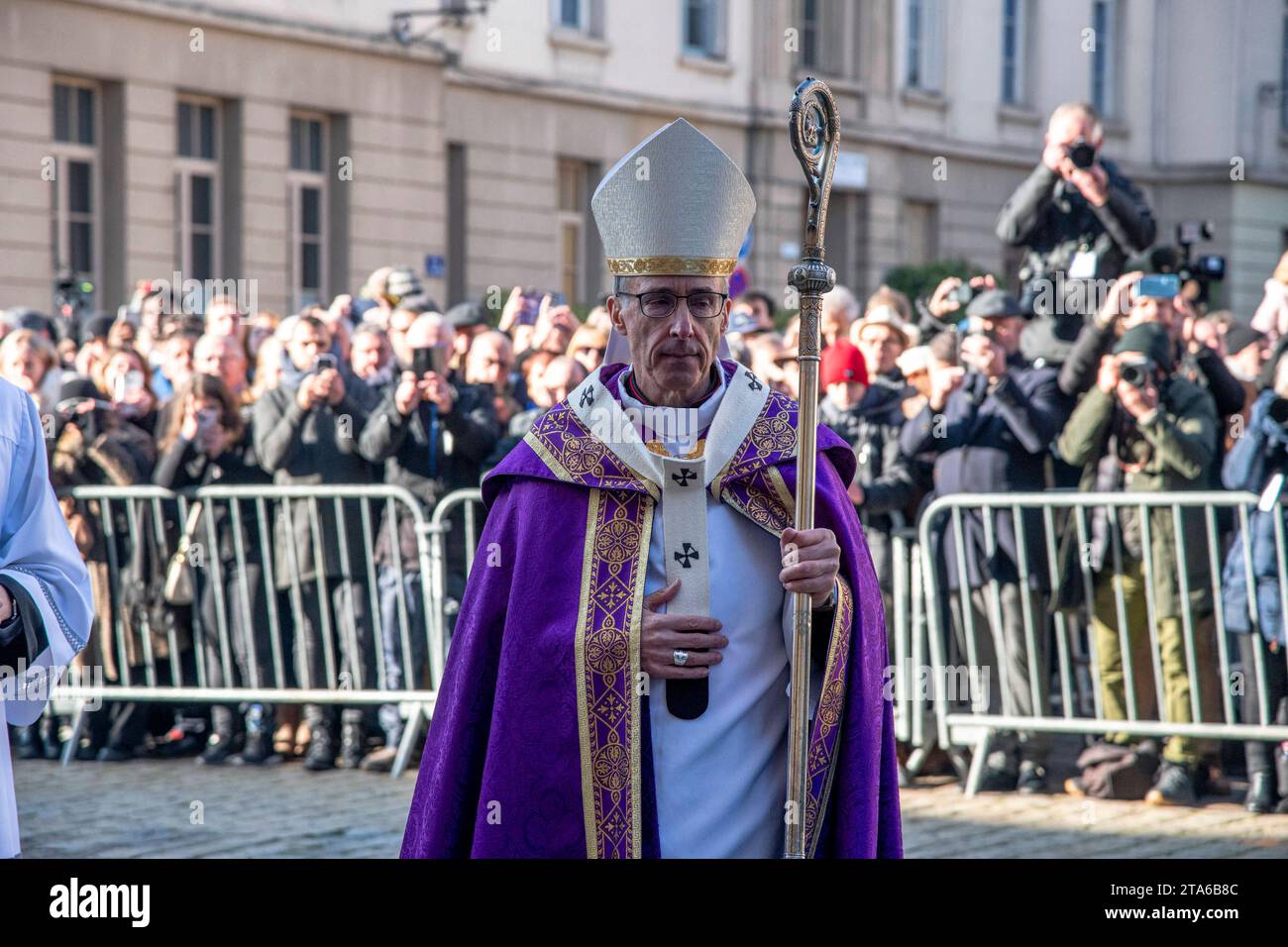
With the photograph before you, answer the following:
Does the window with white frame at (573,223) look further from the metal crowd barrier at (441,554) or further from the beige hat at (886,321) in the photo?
the metal crowd barrier at (441,554)

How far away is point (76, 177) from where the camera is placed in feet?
71.7

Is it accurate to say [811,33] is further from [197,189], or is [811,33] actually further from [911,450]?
[911,450]

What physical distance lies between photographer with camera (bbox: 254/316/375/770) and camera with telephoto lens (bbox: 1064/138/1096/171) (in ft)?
A: 12.1

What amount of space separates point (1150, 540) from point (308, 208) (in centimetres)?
1732

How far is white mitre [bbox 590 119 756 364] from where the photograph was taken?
431 centimetres

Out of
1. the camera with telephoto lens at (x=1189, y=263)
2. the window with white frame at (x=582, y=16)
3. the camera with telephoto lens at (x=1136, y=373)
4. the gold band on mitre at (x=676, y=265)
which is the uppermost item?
the window with white frame at (x=582, y=16)

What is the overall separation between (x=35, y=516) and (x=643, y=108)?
25317 mm

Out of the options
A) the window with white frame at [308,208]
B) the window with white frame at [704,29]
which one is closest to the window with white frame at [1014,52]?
the window with white frame at [704,29]

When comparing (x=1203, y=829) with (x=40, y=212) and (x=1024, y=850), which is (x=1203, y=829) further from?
(x=40, y=212)

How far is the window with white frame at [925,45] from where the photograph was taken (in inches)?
1361

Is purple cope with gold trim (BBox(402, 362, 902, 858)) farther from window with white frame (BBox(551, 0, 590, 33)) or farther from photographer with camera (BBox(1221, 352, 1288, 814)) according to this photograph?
window with white frame (BBox(551, 0, 590, 33))

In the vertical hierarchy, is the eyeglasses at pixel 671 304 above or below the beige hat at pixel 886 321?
below

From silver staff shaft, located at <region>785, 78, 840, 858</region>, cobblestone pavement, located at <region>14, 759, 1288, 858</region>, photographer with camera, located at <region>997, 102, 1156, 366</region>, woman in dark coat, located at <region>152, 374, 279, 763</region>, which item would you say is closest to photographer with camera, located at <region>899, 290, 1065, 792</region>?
cobblestone pavement, located at <region>14, 759, 1288, 858</region>

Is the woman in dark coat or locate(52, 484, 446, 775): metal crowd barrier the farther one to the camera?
the woman in dark coat
